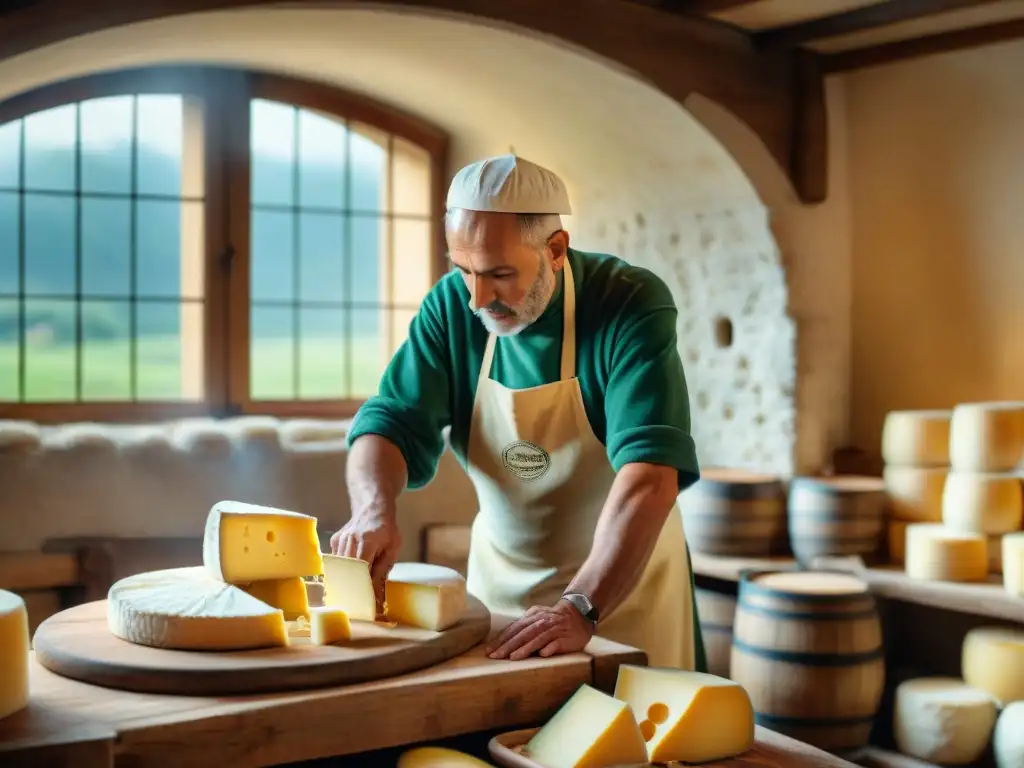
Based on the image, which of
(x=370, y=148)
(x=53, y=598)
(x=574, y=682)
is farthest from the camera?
(x=370, y=148)

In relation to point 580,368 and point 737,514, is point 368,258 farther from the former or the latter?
point 580,368

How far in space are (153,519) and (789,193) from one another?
2.38 meters

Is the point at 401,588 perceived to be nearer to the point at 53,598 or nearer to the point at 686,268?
the point at 53,598

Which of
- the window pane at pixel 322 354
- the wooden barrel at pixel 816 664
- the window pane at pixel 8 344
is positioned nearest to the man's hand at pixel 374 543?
the wooden barrel at pixel 816 664

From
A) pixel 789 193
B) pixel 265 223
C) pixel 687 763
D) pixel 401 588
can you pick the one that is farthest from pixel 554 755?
pixel 265 223

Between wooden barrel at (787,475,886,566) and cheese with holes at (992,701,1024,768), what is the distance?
704mm

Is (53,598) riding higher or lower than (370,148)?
lower

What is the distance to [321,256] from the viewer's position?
4637mm

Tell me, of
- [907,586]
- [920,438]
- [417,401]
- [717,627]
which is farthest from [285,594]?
[920,438]

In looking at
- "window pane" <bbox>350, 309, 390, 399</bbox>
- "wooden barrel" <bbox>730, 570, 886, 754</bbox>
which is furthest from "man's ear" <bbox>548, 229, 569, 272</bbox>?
"window pane" <bbox>350, 309, 390, 399</bbox>

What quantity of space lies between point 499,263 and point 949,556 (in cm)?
209

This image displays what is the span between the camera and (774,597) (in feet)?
10.9

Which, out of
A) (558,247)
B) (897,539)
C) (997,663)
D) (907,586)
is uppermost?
(558,247)

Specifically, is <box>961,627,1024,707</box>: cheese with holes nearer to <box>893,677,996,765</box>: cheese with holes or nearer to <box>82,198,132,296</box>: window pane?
<box>893,677,996,765</box>: cheese with holes
